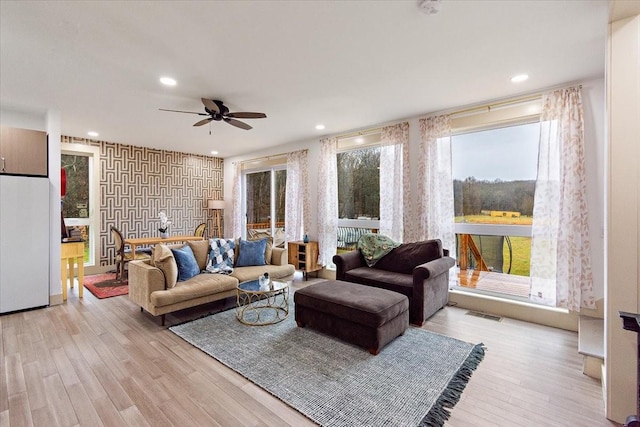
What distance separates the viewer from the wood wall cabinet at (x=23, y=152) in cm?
363

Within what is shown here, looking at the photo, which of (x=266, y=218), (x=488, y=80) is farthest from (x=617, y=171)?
(x=266, y=218)

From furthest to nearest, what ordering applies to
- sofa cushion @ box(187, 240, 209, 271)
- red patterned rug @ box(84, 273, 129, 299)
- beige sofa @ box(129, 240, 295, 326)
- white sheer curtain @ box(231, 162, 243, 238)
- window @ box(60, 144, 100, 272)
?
white sheer curtain @ box(231, 162, 243, 238)
window @ box(60, 144, 100, 272)
red patterned rug @ box(84, 273, 129, 299)
sofa cushion @ box(187, 240, 209, 271)
beige sofa @ box(129, 240, 295, 326)

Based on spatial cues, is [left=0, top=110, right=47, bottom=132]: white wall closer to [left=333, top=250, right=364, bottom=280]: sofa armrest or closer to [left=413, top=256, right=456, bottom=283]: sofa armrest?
[left=333, top=250, right=364, bottom=280]: sofa armrest

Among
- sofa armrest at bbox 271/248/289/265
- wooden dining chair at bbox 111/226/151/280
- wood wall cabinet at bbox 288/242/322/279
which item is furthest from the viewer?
wood wall cabinet at bbox 288/242/322/279

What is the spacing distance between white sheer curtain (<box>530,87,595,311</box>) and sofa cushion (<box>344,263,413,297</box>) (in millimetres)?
1444

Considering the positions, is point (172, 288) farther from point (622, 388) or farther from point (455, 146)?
point (455, 146)

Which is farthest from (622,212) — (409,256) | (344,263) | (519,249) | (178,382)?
(178,382)

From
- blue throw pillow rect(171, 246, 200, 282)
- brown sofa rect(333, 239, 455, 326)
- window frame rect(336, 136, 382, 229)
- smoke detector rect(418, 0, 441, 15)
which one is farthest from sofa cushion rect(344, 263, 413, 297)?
smoke detector rect(418, 0, 441, 15)

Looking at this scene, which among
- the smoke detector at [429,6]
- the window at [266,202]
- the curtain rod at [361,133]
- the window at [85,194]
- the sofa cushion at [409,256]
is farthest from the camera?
the window at [266,202]

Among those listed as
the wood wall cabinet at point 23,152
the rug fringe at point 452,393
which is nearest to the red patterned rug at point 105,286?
the wood wall cabinet at point 23,152

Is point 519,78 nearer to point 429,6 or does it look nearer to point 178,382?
point 429,6

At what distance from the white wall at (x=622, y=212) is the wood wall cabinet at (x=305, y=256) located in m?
3.95

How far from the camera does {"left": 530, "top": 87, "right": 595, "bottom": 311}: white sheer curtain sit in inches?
120

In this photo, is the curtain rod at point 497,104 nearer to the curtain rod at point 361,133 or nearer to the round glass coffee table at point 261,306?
the curtain rod at point 361,133
